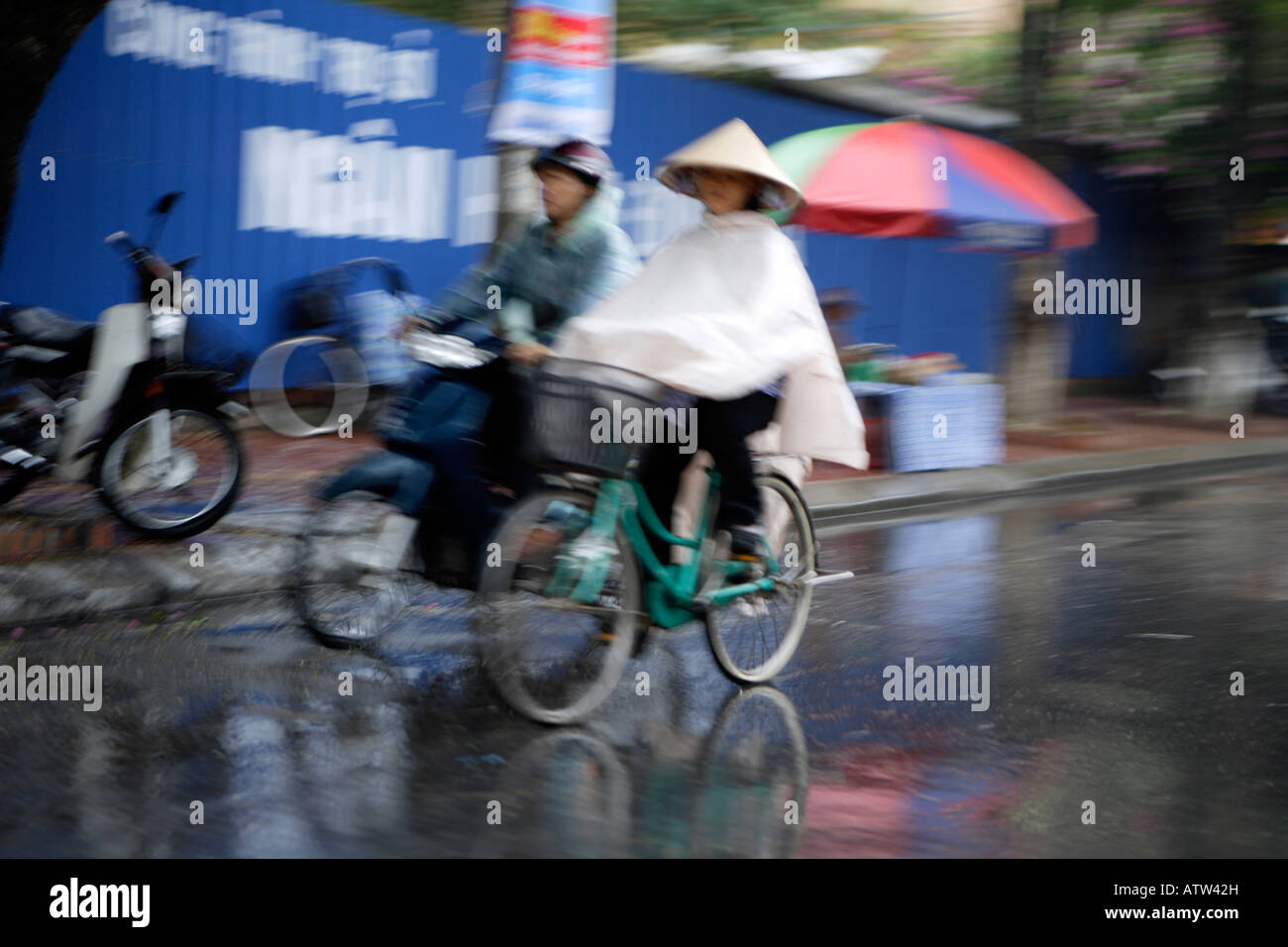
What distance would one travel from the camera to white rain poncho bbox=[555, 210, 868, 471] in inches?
198

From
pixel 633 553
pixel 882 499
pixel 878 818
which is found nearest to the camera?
pixel 878 818

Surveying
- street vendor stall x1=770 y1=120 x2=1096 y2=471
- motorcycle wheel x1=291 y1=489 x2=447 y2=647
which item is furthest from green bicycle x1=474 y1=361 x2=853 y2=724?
street vendor stall x1=770 y1=120 x2=1096 y2=471

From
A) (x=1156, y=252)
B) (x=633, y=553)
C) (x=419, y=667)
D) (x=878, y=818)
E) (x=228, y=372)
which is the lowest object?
(x=878, y=818)

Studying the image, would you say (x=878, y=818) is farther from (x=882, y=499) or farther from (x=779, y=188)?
(x=882, y=499)

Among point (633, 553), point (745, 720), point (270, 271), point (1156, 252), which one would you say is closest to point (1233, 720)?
point (745, 720)

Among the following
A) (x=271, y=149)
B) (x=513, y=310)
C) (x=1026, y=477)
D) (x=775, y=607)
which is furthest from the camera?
(x=1026, y=477)

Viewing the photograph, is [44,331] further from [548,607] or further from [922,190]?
[922,190]

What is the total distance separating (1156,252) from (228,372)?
1751 cm

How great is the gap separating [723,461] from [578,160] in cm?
122

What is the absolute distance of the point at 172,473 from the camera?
720 cm

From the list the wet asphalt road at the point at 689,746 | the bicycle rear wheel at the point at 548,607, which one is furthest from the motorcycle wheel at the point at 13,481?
the bicycle rear wheel at the point at 548,607

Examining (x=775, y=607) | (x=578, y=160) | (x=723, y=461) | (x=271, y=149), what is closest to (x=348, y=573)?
(x=723, y=461)

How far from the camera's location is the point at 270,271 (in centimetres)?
1117

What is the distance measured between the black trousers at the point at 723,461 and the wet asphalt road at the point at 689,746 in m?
0.69
